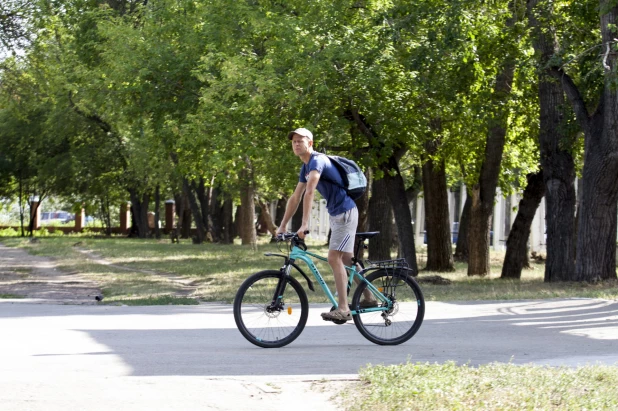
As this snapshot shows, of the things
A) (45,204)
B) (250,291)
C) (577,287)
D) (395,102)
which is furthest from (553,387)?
(45,204)

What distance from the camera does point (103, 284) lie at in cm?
2078

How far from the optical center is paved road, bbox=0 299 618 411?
651 centimetres

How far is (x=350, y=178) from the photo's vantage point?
9.16m

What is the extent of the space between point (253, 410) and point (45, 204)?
10439cm

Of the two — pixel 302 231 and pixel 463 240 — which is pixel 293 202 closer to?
pixel 302 231

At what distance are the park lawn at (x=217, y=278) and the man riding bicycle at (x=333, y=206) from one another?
4205 millimetres

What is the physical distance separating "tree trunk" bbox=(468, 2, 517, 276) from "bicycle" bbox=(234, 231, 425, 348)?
13.7 meters

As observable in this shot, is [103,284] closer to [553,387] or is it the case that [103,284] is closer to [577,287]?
[577,287]

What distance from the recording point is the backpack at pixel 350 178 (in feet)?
30.0

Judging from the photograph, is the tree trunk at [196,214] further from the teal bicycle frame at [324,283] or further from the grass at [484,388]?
the grass at [484,388]

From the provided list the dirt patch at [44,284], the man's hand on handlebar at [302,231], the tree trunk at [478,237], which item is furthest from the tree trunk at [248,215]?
the man's hand on handlebar at [302,231]

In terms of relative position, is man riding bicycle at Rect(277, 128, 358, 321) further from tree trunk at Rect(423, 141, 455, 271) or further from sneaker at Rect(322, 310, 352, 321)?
tree trunk at Rect(423, 141, 455, 271)

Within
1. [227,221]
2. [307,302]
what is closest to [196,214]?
[227,221]

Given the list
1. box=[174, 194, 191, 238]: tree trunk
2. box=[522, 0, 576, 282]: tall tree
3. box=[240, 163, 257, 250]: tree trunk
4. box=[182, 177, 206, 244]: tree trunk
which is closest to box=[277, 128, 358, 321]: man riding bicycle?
box=[522, 0, 576, 282]: tall tree
